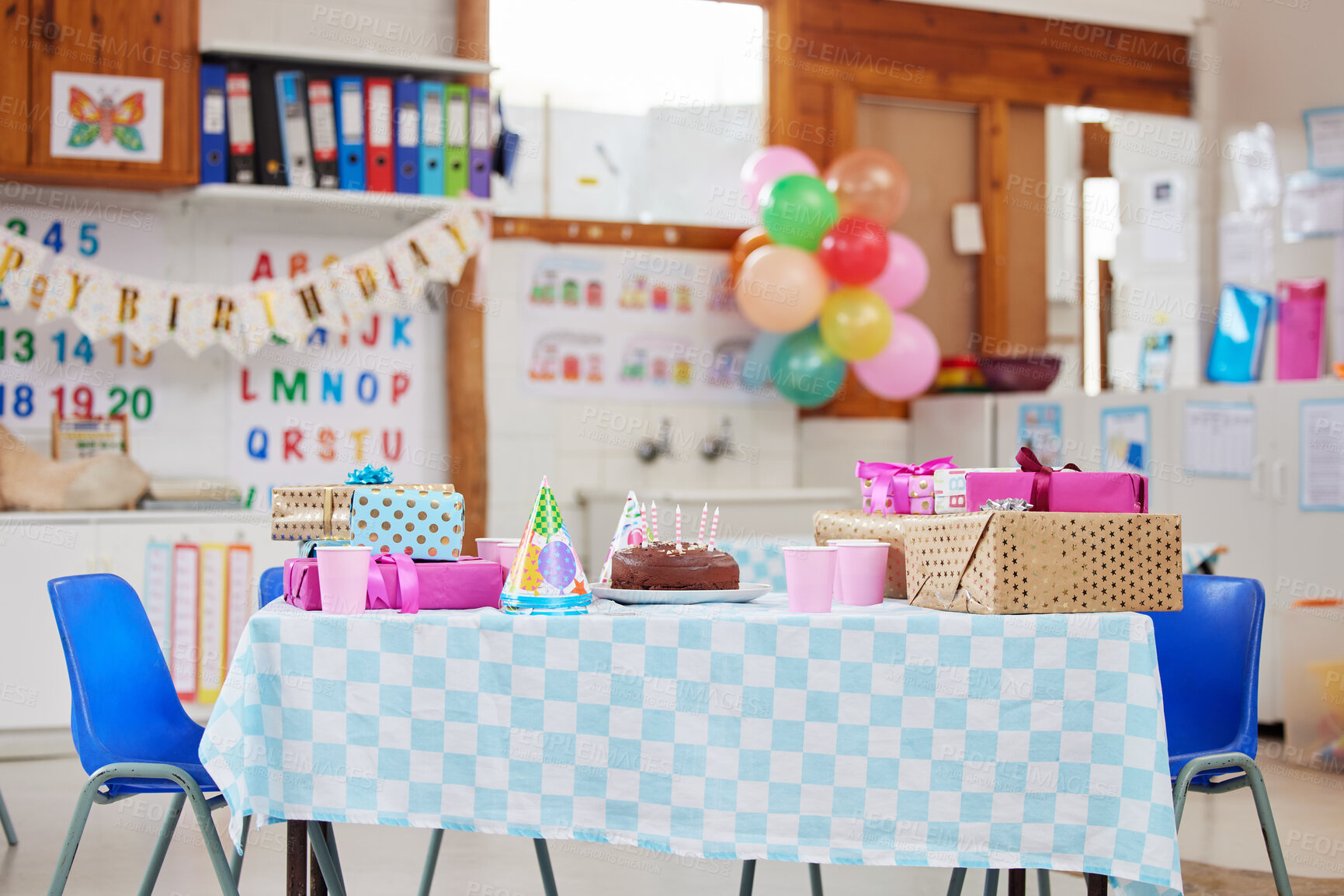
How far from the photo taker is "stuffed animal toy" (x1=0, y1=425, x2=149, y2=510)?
4281mm

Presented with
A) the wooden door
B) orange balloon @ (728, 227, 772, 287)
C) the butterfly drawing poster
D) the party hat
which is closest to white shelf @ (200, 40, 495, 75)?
the butterfly drawing poster

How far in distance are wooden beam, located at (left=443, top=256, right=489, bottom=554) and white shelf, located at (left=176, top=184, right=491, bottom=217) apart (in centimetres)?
34

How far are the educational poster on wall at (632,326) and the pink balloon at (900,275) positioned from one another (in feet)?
2.25

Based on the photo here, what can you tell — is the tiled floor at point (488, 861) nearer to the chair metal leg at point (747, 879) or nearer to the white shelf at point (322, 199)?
the chair metal leg at point (747, 879)

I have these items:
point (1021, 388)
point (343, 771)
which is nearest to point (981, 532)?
point (343, 771)

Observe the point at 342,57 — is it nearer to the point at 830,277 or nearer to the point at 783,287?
the point at 783,287

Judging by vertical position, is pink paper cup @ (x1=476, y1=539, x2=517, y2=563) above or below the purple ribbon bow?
below

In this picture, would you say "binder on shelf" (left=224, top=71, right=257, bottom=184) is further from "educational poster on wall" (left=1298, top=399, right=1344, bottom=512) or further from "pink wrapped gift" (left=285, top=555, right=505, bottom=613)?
"educational poster on wall" (left=1298, top=399, right=1344, bottom=512)

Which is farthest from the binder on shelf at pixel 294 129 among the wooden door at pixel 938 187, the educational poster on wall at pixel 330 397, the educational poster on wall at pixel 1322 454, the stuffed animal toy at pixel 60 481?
the educational poster on wall at pixel 1322 454

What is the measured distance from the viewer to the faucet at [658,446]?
5348 millimetres

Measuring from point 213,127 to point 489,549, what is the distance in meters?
2.86

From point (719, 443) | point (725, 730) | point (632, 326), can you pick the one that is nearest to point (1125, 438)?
point (719, 443)

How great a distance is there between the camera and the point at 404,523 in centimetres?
202

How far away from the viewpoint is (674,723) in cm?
187
